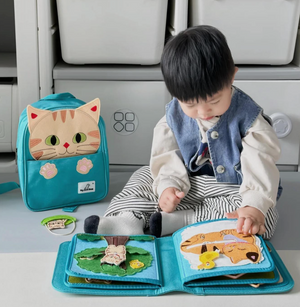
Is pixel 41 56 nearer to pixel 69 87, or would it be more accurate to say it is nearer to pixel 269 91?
pixel 69 87

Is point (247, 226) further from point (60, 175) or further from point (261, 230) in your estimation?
point (60, 175)

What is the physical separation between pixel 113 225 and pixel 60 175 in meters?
0.24

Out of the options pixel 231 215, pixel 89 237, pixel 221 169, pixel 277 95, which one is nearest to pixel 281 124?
pixel 277 95

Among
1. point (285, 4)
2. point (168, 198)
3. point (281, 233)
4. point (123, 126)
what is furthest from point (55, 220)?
Result: point (285, 4)

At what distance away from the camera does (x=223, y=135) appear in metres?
1.09

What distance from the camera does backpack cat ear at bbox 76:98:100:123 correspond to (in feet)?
3.97

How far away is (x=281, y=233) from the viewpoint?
3.63ft

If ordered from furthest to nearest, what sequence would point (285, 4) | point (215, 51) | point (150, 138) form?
point (150, 138)
point (285, 4)
point (215, 51)

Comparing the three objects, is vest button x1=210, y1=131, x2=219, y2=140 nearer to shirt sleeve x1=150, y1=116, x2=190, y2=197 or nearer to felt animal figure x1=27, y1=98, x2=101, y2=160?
shirt sleeve x1=150, y1=116, x2=190, y2=197

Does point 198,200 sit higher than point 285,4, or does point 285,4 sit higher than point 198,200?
point 285,4

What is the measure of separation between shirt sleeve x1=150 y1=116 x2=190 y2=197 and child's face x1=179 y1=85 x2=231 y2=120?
18 cm

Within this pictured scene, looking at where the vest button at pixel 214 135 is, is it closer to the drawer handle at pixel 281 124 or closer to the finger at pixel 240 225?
the finger at pixel 240 225

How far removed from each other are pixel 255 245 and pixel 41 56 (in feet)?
2.66

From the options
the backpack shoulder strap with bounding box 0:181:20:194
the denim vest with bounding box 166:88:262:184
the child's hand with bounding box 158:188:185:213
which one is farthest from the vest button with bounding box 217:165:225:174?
the backpack shoulder strap with bounding box 0:181:20:194
